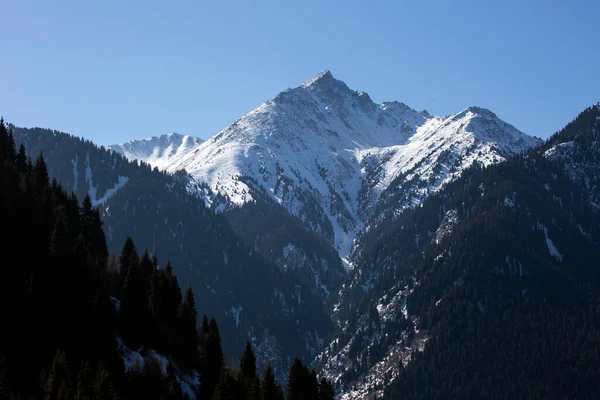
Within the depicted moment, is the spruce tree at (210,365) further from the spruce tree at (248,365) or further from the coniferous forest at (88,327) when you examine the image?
the spruce tree at (248,365)

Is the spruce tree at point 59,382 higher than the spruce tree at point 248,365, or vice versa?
the spruce tree at point 248,365

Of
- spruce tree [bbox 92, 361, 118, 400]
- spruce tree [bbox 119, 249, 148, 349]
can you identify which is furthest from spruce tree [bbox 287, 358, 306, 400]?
spruce tree [bbox 92, 361, 118, 400]

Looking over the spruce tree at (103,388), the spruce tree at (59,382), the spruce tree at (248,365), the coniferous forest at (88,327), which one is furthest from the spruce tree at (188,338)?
the spruce tree at (59,382)

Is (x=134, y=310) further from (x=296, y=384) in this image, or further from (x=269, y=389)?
(x=296, y=384)

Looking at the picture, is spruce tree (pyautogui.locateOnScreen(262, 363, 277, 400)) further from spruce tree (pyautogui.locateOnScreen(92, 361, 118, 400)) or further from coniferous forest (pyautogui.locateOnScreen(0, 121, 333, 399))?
spruce tree (pyautogui.locateOnScreen(92, 361, 118, 400))

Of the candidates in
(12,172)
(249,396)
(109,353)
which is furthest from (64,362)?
(12,172)

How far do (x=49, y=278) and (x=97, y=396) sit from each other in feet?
66.3

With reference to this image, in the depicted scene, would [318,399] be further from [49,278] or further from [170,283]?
[49,278]

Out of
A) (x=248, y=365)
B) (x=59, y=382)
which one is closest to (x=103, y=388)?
(x=59, y=382)

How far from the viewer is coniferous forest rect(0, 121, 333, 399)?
6001 centimetres

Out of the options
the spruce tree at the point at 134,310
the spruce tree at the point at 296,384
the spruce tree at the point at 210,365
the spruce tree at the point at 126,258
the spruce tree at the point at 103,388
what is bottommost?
the spruce tree at the point at 103,388

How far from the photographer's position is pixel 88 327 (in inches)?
2657

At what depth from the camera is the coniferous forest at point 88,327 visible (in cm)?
6001

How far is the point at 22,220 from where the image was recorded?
259 feet
